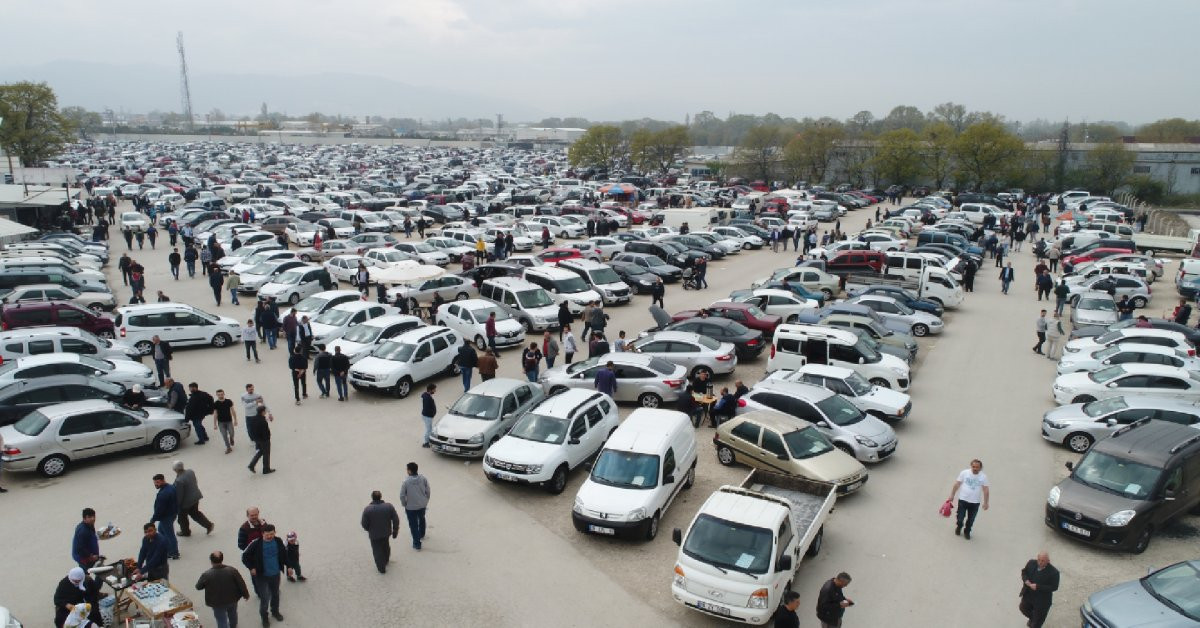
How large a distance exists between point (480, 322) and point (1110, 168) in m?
67.7

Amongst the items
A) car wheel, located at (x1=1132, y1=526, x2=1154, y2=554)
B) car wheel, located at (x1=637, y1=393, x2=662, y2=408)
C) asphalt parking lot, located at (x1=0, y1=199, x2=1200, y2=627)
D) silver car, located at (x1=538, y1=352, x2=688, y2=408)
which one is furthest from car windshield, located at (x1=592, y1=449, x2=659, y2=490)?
car wheel, located at (x1=1132, y1=526, x2=1154, y2=554)

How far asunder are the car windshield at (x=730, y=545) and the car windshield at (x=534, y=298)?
50.1ft

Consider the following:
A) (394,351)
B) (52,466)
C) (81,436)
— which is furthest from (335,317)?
(52,466)

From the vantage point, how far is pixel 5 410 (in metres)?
14.3

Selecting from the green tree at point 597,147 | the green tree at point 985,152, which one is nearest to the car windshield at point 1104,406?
the green tree at point 985,152

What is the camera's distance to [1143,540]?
11.0 metres

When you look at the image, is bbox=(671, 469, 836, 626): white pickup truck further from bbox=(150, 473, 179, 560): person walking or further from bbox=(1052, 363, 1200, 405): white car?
bbox=(1052, 363, 1200, 405): white car

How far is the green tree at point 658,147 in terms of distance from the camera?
91.7 m

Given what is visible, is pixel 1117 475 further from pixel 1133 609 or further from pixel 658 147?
pixel 658 147

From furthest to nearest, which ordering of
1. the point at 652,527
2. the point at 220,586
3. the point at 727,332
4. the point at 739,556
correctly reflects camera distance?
the point at 727,332, the point at 652,527, the point at 739,556, the point at 220,586

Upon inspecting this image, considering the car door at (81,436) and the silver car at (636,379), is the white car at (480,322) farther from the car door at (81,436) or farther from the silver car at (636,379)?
the car door at (81,436)

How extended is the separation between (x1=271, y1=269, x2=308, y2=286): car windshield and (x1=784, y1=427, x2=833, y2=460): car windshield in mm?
19807

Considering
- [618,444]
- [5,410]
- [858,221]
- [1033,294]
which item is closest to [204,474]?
[5,410]

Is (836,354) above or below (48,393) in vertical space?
below
